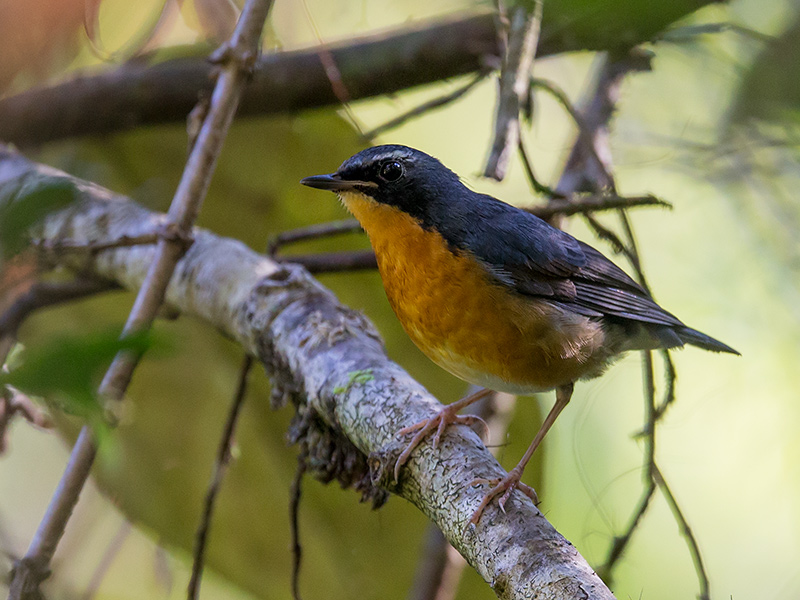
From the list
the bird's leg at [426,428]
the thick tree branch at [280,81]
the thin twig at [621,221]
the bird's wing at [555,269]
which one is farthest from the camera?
the thick tree branch at [280,81]

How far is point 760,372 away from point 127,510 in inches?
144

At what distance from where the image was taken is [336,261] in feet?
12.4

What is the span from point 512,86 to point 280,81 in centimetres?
184

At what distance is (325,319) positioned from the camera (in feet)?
9.92

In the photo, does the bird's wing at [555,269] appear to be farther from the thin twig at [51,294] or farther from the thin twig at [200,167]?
the thin twig at [51,294]

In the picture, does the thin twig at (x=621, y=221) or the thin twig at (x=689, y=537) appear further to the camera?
the thin twig at (x=621, y=221)

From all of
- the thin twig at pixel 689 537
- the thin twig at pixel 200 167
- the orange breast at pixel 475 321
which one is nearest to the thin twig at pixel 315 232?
the orange breast at pixel 475 321

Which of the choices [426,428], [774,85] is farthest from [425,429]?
[774,85]

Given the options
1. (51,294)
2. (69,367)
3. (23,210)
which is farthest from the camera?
(51,294)

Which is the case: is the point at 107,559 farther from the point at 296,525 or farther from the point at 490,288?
the point at 490,288

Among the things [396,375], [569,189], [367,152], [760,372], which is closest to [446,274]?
[396,375]

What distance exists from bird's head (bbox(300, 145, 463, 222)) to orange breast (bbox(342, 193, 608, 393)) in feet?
0.26

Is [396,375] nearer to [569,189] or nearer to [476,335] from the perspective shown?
[476,335]

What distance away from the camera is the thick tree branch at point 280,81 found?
4.29m
